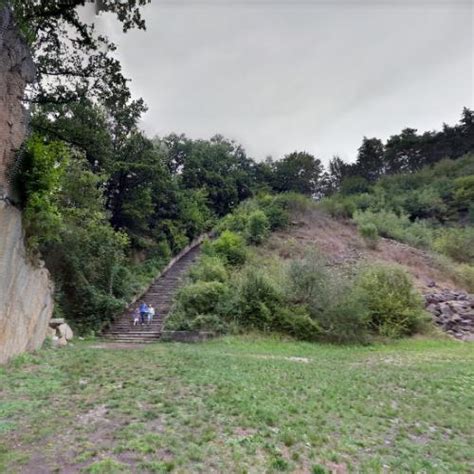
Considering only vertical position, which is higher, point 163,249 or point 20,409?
point 163,249

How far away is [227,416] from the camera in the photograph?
16.3ft

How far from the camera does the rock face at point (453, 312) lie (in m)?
15.3

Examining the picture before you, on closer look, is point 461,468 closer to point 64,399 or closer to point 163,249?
point 64,399

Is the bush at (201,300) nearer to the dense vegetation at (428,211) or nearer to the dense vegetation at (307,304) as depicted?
the dense vegetation at (307,304)

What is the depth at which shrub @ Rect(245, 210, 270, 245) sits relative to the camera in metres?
23.3

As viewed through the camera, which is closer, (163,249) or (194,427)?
(194,427)

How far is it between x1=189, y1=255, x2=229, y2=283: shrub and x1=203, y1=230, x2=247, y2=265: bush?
124cm

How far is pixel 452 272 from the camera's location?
21.5 meters

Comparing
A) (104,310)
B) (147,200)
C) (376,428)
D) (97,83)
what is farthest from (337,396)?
(147,200)

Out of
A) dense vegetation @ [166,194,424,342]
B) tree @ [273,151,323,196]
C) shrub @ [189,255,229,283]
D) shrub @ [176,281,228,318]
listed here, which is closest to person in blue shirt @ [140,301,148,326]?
dense vegetation @ [166,194,424,342]

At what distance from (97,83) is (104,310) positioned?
9.62 meters

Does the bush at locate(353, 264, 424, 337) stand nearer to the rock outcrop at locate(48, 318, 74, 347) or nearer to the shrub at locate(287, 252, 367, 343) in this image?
the shrub at locate(287, 252, 367, 343)

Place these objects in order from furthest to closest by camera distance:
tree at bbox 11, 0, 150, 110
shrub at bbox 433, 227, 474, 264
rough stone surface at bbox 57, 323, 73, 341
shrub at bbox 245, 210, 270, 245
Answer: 1. shrub at bbox 433, 227, 474, 264
2. shrub at bbox 245, 210, 270, 245
3. rough stone surface at bbox 57, 323, 73, 341
4. tree at bbox 11, 0, 150, 110

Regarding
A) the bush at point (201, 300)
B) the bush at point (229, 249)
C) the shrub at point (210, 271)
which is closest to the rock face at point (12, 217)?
the bush at point (201, 300)
